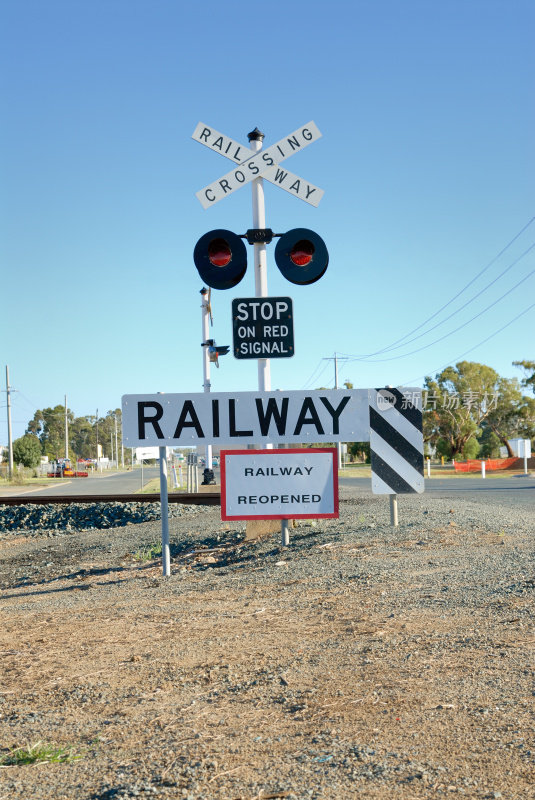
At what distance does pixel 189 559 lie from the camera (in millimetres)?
9742

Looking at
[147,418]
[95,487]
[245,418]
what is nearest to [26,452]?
[95,487]

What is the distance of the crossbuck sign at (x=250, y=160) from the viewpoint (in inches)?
296

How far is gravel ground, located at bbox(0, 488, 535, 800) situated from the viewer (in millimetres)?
2908

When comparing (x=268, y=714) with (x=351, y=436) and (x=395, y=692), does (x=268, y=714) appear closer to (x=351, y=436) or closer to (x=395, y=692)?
(x=395, y=692)

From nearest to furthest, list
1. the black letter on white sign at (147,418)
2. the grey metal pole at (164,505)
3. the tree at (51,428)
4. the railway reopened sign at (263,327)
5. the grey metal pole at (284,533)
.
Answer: the black letter on white sign at (147,418), the railway reopened sign at (263,327), the grey metal pole at (164,505), the grey metal pole at (284,533), the tree at (51,428)

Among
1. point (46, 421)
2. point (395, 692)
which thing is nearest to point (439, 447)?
point (395, 692)

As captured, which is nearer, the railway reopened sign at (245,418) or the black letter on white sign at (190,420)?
the railway reopened sign at (245,418)

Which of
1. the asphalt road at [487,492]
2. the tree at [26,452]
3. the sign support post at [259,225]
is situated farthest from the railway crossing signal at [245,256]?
the tree at [26,452]

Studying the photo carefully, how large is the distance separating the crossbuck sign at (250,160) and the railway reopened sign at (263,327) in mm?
1196

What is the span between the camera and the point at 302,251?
24.2 ft

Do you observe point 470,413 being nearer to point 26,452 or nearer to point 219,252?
point 26,452

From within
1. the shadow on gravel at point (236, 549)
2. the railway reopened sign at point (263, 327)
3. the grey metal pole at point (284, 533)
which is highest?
the railway reopened sign at point (263, 327)

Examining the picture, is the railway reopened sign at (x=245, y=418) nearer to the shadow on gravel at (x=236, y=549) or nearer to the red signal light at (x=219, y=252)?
the red signal light at (x=219, y=252)

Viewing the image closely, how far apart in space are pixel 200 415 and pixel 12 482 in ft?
164
